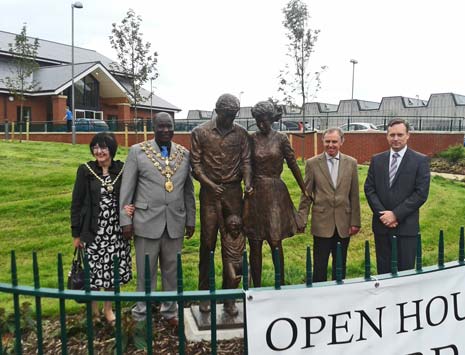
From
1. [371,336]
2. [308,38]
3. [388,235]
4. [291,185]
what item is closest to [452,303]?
[371,336]

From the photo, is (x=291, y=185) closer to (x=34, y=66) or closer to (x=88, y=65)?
(x=34, y=66)

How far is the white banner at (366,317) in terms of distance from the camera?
8.35 ft

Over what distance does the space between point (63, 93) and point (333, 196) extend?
3006cm

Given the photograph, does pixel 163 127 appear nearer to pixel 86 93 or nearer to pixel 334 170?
pixel 334 170

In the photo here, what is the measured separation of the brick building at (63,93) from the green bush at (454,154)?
17.1m

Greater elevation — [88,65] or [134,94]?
[88,65]

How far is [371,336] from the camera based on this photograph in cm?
270

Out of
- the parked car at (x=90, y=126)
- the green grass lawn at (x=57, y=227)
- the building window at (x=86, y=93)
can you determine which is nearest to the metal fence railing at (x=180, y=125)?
the parked car at (x=90, y=126)

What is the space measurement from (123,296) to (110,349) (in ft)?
5.27

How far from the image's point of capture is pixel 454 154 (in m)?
19.2

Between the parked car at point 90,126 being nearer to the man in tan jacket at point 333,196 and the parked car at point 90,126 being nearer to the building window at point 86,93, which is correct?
the building window at point 86,93

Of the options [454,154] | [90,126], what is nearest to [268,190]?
[454,154]

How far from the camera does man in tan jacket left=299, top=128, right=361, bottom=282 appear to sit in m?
4.59

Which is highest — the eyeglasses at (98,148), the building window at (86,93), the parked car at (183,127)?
the building window at (86,93)
